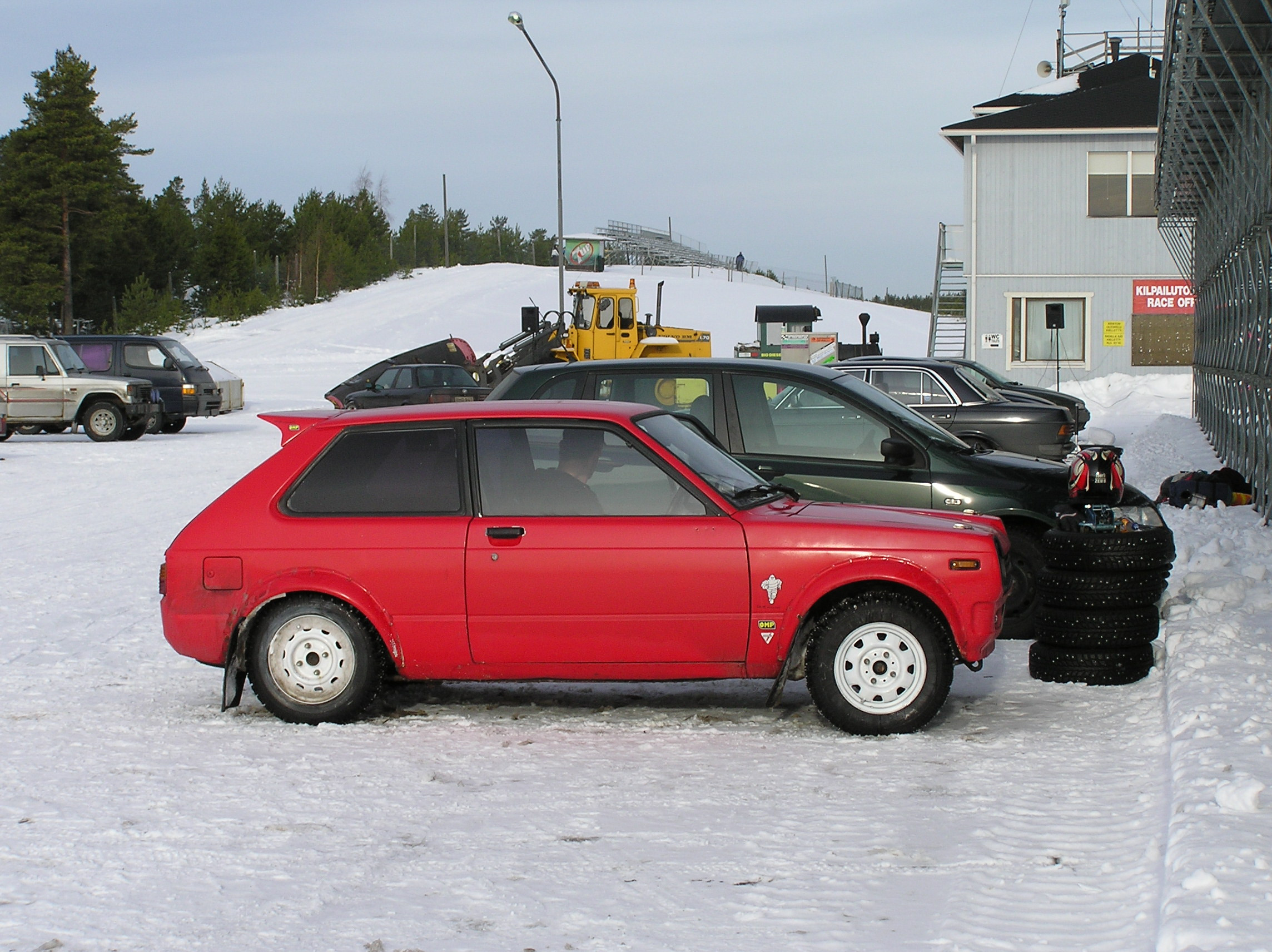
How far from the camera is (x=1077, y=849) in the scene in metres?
4.75

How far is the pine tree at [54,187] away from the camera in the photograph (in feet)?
223

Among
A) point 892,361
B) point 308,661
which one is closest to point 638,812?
point 308,661

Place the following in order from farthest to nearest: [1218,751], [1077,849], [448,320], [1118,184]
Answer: [448,320], [1118,184], [1218,751], [1077,849]

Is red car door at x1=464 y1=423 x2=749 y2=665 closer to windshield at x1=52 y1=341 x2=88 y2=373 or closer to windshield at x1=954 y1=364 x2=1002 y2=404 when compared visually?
windshield at x1=954 y1=364 x2=1002 y2=404

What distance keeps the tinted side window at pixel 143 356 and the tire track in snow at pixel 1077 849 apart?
25.4 metres

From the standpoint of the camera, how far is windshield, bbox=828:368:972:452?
861 cm

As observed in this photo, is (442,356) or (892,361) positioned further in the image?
(442,356)

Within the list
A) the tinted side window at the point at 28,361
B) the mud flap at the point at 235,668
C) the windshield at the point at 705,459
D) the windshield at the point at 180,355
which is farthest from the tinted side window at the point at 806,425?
the windshield at the point at 180,355

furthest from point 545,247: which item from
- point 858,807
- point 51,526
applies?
point 858,807

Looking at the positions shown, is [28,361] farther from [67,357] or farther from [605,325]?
[605,325]

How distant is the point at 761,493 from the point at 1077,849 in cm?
259

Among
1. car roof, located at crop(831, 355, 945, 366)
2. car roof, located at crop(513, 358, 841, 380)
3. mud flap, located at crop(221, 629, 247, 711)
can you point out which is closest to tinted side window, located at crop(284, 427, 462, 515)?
mud flap, located at crop(221, 629, 247, 711)

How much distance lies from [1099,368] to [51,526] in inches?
1106

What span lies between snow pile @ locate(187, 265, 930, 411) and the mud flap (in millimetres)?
36775
